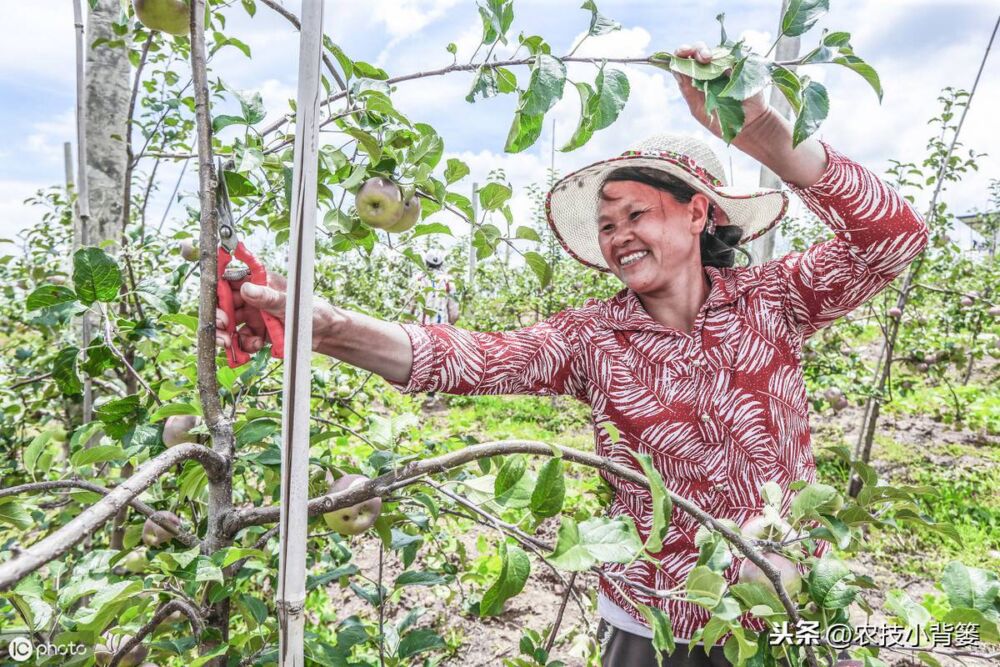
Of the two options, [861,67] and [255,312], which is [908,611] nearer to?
[861,67]

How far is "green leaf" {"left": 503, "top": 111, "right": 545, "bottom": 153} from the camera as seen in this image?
77 centimetres

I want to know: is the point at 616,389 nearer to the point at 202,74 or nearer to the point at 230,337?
the point at 230,337

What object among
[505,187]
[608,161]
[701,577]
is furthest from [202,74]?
[608,161]

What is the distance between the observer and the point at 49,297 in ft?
2.76

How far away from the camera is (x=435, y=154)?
3.15ft

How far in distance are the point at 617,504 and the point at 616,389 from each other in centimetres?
25

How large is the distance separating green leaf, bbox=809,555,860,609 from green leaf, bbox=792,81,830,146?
0.47 meters

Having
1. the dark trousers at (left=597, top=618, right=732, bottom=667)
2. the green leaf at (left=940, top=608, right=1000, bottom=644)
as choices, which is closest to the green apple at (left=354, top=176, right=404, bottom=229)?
the green leaf at (left=940, top=608, right=1000, bottom=644)

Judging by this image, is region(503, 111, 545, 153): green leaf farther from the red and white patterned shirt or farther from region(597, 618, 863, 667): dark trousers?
region(597, 618, 863, 667): dark trousers

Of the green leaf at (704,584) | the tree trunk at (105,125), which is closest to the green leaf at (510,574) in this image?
the green leaf at (704,584)

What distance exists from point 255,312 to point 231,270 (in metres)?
0.11

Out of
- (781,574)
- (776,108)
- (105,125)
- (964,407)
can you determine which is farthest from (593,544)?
(964,407)

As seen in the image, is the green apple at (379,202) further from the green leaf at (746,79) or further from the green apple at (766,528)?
the green apple at (766,528)

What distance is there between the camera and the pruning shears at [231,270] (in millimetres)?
737
